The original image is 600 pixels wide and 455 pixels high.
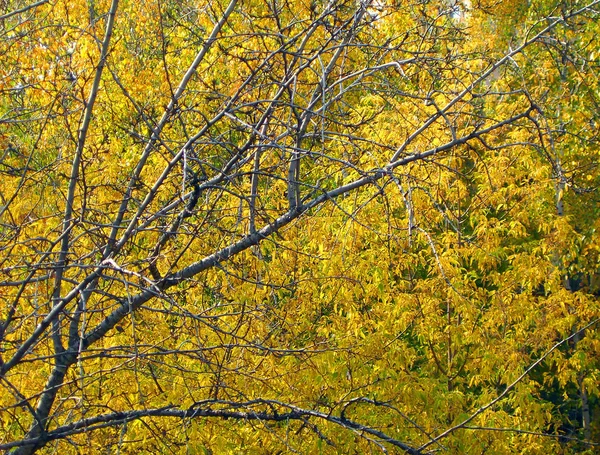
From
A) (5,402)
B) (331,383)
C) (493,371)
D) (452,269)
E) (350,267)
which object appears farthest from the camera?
(493,371)

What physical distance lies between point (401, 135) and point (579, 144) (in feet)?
9.06

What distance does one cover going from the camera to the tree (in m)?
3.78

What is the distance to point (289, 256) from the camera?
20.2 feet

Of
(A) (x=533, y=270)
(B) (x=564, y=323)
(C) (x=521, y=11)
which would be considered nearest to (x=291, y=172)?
(A) (x=533, y=270)

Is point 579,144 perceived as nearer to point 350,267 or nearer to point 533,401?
point 533,401

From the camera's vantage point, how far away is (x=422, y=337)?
260 inches

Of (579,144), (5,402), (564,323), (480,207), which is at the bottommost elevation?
(5,402)

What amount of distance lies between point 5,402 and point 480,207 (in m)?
4.17

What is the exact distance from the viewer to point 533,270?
7340mm

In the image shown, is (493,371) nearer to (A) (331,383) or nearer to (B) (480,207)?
(B) (480,207)

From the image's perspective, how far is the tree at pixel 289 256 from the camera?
3.78 metres

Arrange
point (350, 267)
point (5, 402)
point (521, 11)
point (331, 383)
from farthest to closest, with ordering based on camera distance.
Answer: point (521, 11)
point (350, 267)
point (331, 383)
point (5, 402)

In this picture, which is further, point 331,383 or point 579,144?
point 579,144

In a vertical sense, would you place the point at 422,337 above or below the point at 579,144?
below
